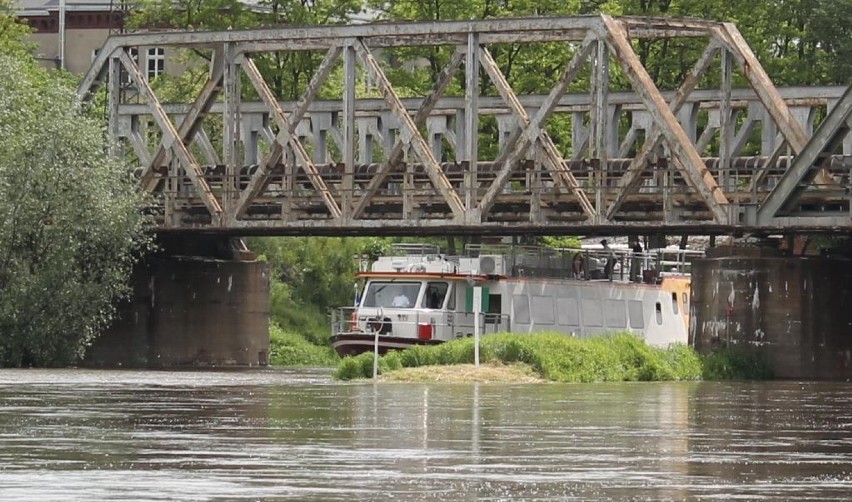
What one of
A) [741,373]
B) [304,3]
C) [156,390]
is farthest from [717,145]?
[156,390]

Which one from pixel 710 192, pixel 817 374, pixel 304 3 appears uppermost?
pixel 304 3

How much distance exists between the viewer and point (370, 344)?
53469 mm

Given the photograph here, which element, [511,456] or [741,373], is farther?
[741,373]

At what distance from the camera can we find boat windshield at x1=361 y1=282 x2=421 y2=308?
5559 centimetres

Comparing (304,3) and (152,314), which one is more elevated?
(304,3)

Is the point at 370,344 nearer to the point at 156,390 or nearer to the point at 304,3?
the point at 156,390

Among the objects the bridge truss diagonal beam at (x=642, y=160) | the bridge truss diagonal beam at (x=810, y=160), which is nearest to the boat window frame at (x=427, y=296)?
the bridge truss diagonal beam at (x=642, y=160)

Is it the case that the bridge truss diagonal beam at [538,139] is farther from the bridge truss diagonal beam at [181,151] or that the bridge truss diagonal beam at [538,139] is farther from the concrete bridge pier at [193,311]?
the concrete bridge pier at [193,311]

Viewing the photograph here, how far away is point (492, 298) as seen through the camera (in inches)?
2213

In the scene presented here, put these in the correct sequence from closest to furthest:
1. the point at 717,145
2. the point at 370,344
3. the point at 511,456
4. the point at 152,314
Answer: the point at 511,456
the point at 370,344
the point at 152,314
the point at 717,145

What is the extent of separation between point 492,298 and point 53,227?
10.8 metres

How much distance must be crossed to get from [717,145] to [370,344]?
65.4 feet

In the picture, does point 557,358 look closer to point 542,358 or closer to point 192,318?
point 542,358

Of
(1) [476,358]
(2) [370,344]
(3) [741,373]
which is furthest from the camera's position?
(2) [370,344]
